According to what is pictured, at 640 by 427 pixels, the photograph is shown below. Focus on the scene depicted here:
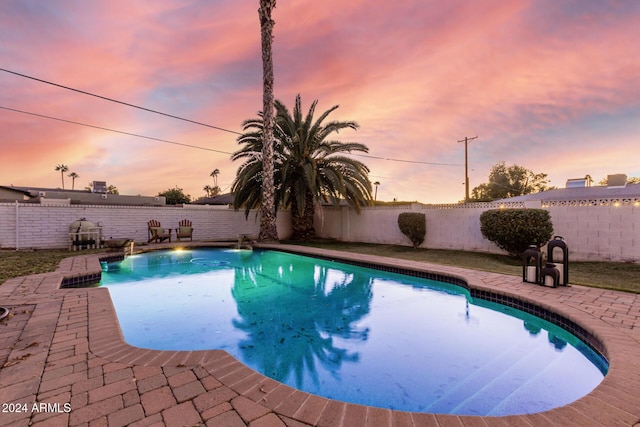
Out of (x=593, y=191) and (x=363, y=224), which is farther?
(x=363, y=224)

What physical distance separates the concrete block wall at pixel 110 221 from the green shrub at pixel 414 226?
7.14 m

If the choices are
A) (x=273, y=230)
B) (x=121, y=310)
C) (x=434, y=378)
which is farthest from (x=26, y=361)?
(x=273, y=230)

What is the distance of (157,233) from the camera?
467 inches

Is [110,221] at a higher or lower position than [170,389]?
higher

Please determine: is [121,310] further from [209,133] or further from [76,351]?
[209,133]

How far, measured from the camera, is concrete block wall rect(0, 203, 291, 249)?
9.48m

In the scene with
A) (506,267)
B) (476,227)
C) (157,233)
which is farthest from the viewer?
(157,233)

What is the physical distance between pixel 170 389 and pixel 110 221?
39.3 feet

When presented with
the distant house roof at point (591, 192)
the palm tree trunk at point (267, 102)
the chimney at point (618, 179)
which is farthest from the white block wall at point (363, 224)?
the chimney at point (618, 179)

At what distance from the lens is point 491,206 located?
9.31m

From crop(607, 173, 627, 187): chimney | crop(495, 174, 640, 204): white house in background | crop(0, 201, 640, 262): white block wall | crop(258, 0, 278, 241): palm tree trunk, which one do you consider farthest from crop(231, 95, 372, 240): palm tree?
crop(607, 173, 627, 187): chimney

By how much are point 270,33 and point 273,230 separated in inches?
337

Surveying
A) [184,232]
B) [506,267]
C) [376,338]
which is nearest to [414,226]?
[506,267]

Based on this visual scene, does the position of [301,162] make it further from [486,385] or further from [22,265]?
[486,385]
